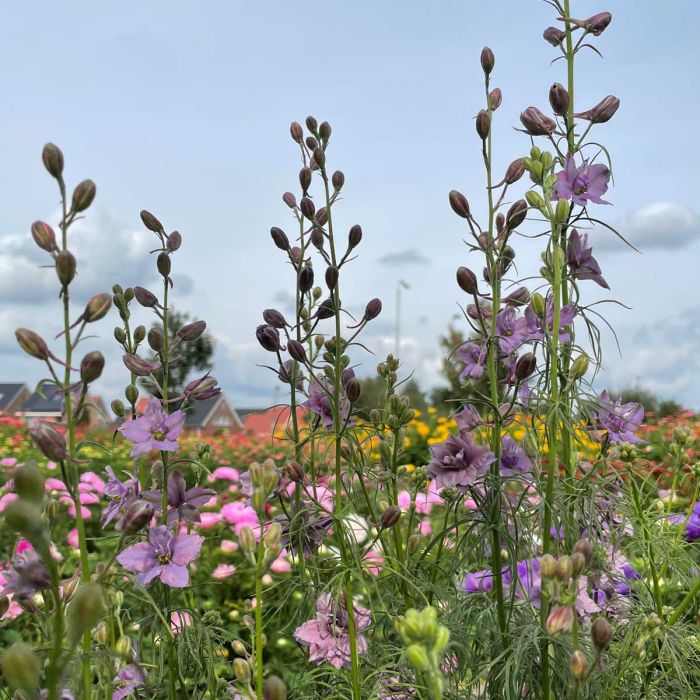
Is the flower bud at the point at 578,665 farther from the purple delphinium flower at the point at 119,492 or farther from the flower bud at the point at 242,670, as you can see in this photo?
the purple delphinium flower at the point at 119,492

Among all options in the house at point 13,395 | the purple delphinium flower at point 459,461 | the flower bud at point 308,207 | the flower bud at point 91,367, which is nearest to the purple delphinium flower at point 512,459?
the purple delphinium flower at point 459,461

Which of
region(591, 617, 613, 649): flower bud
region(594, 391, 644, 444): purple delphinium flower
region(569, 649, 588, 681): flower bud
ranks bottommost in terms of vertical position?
region(569, 649, 588, 681): flower bud

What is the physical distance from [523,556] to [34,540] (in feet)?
4.35

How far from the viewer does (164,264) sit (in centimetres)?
188

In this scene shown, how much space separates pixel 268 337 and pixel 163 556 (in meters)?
0.54

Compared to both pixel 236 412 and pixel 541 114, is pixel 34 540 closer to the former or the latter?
pixel 541 114

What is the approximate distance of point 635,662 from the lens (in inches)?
66.4

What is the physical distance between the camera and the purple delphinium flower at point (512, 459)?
191 cm

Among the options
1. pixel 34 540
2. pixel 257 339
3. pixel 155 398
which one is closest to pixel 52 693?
pixel 34 540

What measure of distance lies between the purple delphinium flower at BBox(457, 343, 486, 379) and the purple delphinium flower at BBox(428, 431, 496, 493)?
0.18 meters

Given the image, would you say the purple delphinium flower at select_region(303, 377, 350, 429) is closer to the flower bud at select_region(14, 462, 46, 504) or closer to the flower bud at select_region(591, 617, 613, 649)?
the flower bud at select_region(591, 617, 613, 649)

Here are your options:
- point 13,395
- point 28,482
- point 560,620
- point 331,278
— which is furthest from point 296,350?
point 13,395

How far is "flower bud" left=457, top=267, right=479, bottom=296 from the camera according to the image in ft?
5.88

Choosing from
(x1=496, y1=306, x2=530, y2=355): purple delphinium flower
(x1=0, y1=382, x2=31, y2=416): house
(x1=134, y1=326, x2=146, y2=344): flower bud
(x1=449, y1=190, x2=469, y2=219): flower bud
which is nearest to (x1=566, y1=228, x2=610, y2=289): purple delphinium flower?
(x1=496, y1=306, x2=530, y2=355): purple delphinium flower
